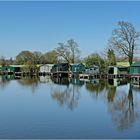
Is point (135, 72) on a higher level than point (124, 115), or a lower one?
higher

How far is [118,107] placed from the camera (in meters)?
21.3

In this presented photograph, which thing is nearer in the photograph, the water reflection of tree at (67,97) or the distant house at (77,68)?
the water reflection of tree at (67,97)

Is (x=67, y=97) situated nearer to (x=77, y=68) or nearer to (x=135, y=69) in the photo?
(x=135, y=69)

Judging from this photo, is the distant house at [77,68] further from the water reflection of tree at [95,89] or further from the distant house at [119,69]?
the water reflection of tree at [95,89]

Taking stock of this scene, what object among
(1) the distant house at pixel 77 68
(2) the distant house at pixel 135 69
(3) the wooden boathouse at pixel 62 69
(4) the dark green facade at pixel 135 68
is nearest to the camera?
(2) the distant house at pixel 135 69

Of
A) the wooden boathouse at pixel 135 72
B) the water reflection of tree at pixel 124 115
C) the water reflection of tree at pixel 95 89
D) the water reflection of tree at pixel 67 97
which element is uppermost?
the wooden boathouse at pixel 135 72

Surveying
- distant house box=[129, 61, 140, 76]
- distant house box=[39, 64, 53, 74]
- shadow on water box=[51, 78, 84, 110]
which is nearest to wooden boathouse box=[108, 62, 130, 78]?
distant house box=[129, 61, 140, 76]

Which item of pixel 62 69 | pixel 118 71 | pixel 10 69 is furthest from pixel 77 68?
pixel 10 69

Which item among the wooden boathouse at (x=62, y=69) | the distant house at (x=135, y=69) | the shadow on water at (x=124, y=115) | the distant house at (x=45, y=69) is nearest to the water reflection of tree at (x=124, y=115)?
the shadow on water at (x=124, y=115)

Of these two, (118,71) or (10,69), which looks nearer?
(118,71)

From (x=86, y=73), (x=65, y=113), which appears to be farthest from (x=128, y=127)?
(x=86, y=73)

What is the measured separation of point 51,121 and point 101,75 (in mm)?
50473

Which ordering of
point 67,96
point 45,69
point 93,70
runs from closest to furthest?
point 67,96
point 93,70
point 45,69

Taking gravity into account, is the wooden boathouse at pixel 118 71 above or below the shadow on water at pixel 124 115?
above
